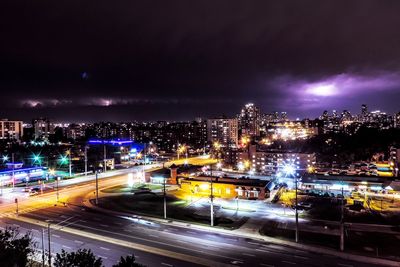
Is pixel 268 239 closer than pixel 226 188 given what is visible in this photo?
Yes

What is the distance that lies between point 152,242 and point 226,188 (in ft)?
85.4

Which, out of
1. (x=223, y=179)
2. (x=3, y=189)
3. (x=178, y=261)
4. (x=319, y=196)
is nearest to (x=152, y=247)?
(x=178, y=261)

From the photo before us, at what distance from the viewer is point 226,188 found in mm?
59781

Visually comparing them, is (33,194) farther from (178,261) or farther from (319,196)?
(319,196)

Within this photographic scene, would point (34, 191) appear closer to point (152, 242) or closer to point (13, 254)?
point (152, 242)

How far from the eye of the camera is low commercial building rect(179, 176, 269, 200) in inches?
2268

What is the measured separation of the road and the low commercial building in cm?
1952

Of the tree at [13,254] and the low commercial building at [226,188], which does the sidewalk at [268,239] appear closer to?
the low commercial building at [226,188]

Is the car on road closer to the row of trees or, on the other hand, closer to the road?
the road

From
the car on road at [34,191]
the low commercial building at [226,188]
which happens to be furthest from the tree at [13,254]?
the car on road at [34,191]

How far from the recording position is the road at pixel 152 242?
102ft

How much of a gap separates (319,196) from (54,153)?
328 feet

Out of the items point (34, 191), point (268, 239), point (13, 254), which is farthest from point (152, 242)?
point (34, 191)

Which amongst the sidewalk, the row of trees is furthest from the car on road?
the row of trees
